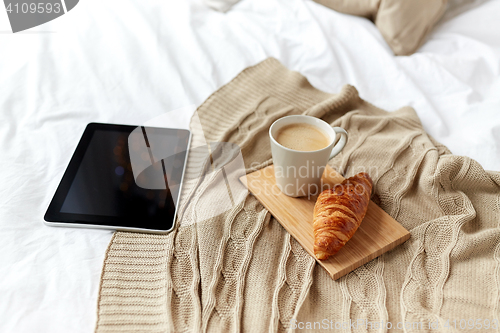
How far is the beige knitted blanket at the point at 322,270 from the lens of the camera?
18.2 inches

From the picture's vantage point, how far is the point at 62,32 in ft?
3.40

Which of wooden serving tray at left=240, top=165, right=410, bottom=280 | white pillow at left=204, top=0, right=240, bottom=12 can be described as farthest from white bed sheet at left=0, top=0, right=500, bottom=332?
wooden serving tray at left=240, top=165, right=410, bottom=280

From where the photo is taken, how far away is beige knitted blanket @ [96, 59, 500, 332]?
18.2 inches

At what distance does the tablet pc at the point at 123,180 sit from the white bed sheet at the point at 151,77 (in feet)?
0.09

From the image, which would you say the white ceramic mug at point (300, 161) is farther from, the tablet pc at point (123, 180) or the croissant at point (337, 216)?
the tablet pc at point (123, 180)

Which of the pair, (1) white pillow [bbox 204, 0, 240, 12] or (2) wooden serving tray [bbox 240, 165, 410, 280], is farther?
(1) white pillow [bbox 204, 0, 240, 12]

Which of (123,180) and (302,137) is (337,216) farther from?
(123,180)

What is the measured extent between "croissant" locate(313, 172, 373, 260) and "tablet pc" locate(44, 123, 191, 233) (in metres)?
0.24

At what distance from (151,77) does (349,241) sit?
68cm

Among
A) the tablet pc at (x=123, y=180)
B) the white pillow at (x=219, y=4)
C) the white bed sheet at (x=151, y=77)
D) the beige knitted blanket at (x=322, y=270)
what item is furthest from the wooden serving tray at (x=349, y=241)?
the white pillow at (x=219, y=4)

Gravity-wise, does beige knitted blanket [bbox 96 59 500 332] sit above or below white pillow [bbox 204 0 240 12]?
below

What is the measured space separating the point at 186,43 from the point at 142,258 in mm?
719

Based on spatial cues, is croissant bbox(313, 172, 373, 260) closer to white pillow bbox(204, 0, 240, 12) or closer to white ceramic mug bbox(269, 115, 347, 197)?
white ceramic mug bbox(269, 115, 347, 197)

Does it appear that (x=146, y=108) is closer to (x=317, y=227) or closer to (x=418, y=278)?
(x=317, y=227)
